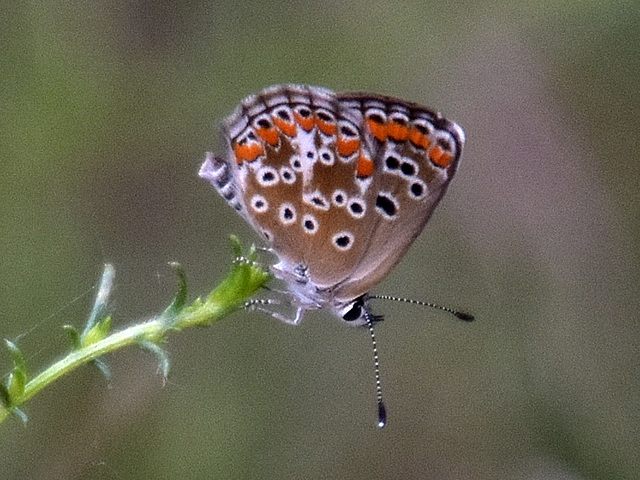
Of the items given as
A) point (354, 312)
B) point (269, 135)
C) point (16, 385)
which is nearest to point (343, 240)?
point (354, 312)

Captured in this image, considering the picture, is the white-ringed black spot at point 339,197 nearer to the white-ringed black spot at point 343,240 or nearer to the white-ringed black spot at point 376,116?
the white-ringed black spot at point 343,240

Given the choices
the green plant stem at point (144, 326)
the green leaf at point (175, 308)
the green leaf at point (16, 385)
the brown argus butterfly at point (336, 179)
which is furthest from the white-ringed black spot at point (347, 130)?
the green leaf at point (16, 385)

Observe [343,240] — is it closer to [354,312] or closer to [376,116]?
[354,312]

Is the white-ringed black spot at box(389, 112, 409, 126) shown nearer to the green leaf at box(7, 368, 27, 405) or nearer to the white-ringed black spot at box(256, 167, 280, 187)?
the white-ringed black spot at box(256, 167, 280, 187)

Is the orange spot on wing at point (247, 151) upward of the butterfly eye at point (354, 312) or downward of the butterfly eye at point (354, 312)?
upward

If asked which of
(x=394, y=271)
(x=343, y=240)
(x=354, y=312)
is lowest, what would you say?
(x=394, y=271)

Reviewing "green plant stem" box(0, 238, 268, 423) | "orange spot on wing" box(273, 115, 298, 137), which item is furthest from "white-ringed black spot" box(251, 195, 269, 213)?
"green plant stem" box(0, 238, 268, 423)

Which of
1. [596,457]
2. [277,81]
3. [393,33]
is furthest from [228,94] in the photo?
[596,457]

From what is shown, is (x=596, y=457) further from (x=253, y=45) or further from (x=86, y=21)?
(x=86, y=21)
